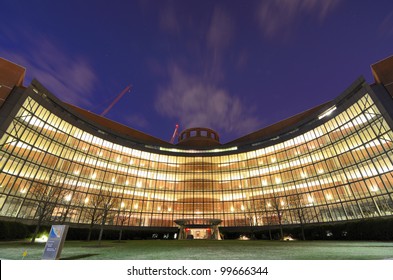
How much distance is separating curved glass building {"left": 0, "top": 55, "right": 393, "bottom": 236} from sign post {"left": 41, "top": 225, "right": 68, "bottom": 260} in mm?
17345

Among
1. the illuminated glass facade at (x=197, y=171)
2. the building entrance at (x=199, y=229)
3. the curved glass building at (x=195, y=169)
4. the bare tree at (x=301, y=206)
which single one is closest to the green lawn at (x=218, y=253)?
the curved glass building at (x=195, y=169)

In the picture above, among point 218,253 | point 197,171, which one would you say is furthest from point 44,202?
point 197,171

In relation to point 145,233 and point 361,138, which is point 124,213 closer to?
point 145,233

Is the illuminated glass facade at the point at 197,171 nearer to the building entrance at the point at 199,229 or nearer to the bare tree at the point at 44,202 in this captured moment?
the bare tree at the point at 44,202

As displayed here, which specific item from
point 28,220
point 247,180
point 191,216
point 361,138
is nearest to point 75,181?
point 28,220

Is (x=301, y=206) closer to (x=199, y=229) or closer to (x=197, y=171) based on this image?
(x=199, y=229)

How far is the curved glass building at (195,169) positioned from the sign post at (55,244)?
17345 mm

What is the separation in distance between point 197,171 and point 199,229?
20569mm

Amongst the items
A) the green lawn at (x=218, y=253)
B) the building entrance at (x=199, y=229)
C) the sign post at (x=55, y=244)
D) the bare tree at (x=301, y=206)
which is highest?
the bare tree at (x=301, y=206)

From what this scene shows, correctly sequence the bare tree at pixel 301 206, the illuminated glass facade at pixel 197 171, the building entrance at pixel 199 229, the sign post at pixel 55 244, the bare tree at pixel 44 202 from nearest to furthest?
the sign post at pixel 55 244
the bare tree at pixel 44 202
the illuminated glass facade at pixel 197 171
the bare tree at pixel 301 206
the building entrance at pixel 199 229

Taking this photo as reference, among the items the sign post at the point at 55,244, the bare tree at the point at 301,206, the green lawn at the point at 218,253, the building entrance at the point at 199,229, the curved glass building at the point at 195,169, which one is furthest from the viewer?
the building entrance at the point at 199,229

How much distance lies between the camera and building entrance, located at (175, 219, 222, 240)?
49.9 m

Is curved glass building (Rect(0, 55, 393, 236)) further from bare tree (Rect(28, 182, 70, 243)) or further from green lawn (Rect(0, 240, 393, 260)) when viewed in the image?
green lawn (Rect(0, 240, 393, 260))

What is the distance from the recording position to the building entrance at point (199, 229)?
4994 cm
